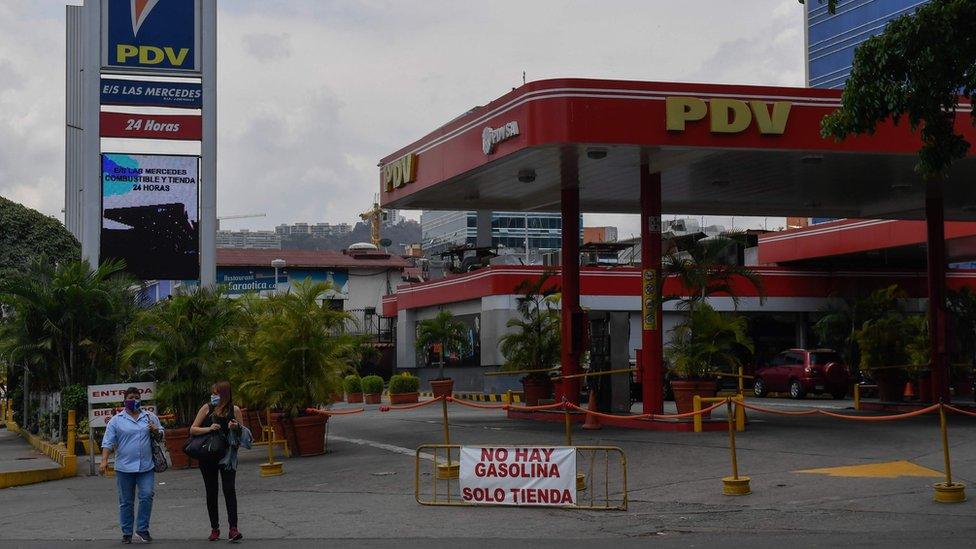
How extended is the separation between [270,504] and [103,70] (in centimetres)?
1774

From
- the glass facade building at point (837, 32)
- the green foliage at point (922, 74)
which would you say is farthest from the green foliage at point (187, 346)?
the glass facade building at point (837, 32)

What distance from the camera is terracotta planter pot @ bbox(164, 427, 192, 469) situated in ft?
66.4

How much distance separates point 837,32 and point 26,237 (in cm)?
6892

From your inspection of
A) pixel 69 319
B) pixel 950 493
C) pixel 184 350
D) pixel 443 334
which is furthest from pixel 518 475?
pixel 443 334

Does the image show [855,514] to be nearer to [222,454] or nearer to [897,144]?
[222,454]

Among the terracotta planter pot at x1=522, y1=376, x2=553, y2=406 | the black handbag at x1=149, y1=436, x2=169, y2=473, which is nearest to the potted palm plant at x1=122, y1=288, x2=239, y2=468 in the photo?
the black handbag at x1=149, y1=436, x2=169, y2=473

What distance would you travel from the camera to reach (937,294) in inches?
1025

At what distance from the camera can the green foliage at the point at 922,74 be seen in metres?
12.9

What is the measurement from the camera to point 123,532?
40.2ft

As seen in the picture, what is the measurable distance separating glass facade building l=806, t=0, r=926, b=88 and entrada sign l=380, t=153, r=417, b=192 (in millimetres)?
63076

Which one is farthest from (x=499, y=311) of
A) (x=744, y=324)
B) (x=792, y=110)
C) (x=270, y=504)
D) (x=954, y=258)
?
(x=270, y=504)

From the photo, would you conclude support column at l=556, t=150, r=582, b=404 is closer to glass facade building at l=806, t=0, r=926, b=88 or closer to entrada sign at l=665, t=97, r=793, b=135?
entrada sign at l=665, t=97, r=793, b=135

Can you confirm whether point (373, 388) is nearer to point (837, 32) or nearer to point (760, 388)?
point (760, 388)

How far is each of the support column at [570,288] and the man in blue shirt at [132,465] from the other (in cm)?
1245
